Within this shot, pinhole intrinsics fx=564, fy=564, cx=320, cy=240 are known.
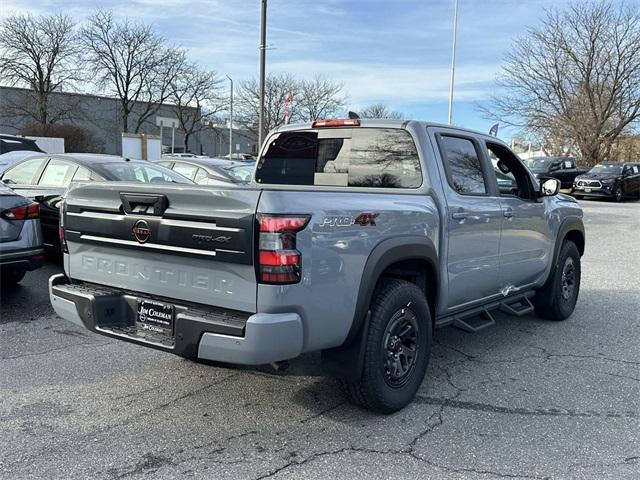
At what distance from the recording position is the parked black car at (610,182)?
23328mm

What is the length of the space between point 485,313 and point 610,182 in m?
21.6

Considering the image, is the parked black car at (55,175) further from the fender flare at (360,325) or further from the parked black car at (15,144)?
the parked black car at (15,144)

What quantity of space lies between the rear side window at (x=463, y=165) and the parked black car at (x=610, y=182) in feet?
70.2

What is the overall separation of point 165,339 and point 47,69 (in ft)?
130

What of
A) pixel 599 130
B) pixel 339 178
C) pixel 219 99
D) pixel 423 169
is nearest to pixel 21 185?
pixel 339 178

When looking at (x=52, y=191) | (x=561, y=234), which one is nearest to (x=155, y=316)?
(x=561, y=234)

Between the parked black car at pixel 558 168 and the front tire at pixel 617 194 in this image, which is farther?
the parked black car at pixel 558 168

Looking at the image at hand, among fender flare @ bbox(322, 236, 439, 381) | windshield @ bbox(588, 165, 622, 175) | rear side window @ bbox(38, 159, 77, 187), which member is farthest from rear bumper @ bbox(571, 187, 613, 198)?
fender flare @ bbox(322, 236, 439, 381)

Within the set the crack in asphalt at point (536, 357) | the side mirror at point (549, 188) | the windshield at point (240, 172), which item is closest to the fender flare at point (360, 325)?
the crack in asphalt at point (536, 357)

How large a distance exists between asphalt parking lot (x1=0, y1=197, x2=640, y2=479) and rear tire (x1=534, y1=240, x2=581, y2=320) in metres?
0.59

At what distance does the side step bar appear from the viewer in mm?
4270

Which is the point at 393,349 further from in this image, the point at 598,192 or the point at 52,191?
the point at 598,192

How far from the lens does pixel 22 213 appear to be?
18.9ft

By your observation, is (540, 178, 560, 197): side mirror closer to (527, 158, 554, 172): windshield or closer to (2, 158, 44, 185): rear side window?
(2, 158, 44, 185): rear side window
